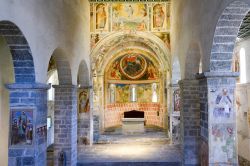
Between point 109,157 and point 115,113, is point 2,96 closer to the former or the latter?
point 109,157

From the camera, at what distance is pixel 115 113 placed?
21.2 m

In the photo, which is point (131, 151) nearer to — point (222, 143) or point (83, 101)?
point (83, 101)

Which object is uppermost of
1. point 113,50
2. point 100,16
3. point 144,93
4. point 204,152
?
point 100,16

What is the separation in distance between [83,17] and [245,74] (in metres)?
7.47

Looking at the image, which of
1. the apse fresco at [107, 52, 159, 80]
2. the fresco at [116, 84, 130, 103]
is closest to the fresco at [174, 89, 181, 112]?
the apse fresco at [107, 52, 159, 80]

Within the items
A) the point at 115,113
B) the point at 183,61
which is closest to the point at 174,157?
the point at 183,61

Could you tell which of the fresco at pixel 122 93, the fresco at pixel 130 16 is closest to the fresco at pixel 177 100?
the fresco at pixel 130 16

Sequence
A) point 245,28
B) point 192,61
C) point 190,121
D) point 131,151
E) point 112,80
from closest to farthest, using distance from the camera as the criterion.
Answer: point 192,61 → point 190,121 → point 245,28 → point 131,151 → point 112,80

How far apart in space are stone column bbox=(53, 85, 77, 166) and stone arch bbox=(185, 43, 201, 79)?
4164mm

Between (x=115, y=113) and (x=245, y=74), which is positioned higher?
(x=245, y=74)

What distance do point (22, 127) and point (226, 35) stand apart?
16.8 ft

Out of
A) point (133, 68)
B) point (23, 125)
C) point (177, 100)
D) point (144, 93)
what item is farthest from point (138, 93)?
point (23, 125)

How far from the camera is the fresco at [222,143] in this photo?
6.24 meters

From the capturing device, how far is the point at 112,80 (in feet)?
68.2
